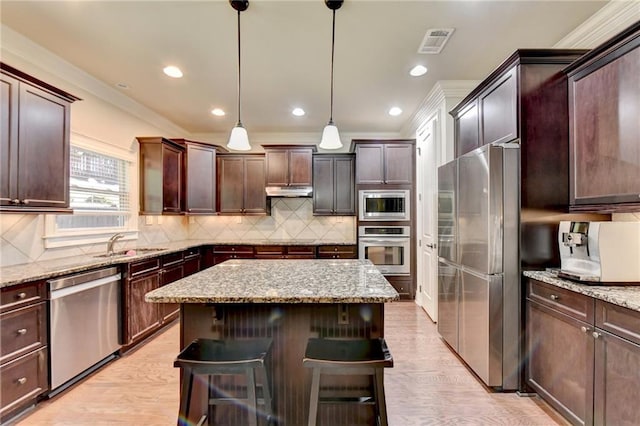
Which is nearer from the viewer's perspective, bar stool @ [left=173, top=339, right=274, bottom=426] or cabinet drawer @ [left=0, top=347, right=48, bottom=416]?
bar stool @ [left=173, top=339, right=274, bottom=426]

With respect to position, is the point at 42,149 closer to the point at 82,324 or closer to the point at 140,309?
the point at 82,324

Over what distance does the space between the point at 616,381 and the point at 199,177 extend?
16.0 ft

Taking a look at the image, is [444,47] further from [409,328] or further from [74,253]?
[74,253]

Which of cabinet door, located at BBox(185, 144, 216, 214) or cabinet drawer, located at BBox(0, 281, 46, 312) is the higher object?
cabinet door, located at BBox(185, 144, 216, 214)

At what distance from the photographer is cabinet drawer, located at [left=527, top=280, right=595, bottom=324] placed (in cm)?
168

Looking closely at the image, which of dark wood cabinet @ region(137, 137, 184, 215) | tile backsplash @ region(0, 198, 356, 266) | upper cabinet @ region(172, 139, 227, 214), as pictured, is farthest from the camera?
tile backsplash @ region(0, 198, 356, 266)

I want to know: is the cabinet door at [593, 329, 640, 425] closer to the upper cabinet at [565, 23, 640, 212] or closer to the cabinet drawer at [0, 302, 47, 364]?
the upper cabinet at [565, 23, 640, 212]

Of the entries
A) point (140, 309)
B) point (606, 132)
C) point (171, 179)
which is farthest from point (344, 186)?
point (606, 132)

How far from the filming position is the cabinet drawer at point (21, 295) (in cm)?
184

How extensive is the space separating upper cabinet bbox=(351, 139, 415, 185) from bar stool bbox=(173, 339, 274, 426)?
342cm

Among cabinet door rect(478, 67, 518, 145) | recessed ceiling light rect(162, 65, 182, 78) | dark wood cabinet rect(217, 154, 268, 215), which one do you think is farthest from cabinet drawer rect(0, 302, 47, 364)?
cabinet door rect(478, 67, 518, 145)

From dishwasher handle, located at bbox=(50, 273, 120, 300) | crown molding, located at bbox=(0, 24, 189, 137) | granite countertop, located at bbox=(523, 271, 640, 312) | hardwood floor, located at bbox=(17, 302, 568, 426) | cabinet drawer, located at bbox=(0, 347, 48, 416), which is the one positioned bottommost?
hardwood floor, located at bbox=(17, 302, 568, 426)

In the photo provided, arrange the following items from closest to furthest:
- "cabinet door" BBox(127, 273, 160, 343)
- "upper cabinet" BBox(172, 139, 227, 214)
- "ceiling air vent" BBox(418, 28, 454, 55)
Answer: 1. "ceiling air vent" BBox(418, 28, 454, 55)
2. "cabinet door" BBox(127, 273, 160, 343)
3. "upper cabinet" BBox(172, 139, 227, 214)

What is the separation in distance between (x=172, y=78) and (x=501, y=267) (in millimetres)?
3600
